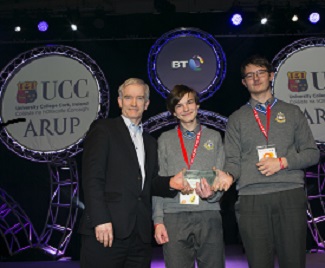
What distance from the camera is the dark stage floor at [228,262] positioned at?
4.67 meters

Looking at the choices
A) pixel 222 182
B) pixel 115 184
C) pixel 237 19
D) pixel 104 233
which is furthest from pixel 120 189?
pixel 237 19

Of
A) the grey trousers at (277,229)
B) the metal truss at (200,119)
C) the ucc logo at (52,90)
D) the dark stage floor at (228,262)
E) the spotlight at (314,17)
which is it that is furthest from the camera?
the spotlight at (314,17)

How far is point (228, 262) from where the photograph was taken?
Answer: 482cm

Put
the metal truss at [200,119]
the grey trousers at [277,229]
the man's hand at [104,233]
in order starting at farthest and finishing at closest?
the metal truss at [200,119], the grey trousers at [277,229], the man's hand at [104,233]

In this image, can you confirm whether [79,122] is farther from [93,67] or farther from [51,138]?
[93,67]

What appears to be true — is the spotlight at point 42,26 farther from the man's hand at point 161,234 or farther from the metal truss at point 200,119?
the man's hand at point 161,234

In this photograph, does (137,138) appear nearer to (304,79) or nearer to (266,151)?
(266,151)

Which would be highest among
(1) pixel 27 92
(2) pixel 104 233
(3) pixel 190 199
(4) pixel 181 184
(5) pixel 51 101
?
(1) pixel 27 92

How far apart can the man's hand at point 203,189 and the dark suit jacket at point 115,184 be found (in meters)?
0.19

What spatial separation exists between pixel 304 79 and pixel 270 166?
13.6 ft

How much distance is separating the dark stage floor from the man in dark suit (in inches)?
101

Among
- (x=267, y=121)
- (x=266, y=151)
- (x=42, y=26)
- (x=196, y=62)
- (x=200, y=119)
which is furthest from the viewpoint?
(x=42, y=26)

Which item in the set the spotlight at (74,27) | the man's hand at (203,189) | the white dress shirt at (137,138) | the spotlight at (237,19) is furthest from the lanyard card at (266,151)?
the spotlight at (74,27)

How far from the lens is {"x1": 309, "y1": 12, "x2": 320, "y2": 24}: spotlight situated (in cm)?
626
